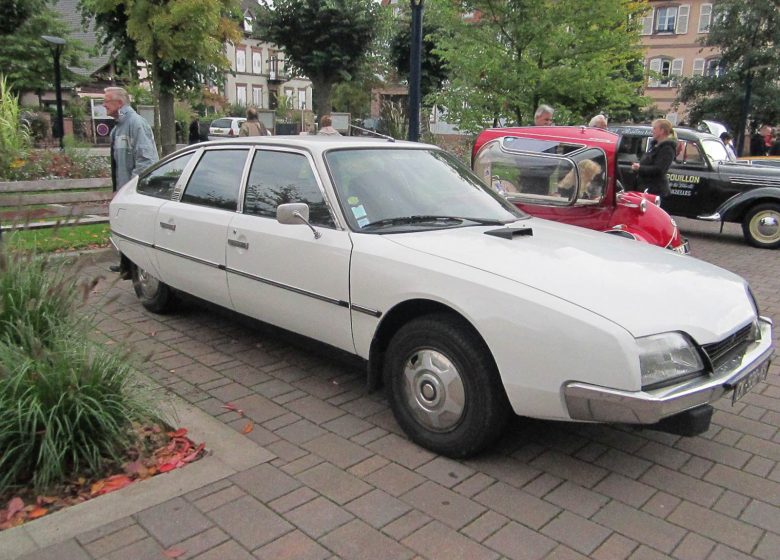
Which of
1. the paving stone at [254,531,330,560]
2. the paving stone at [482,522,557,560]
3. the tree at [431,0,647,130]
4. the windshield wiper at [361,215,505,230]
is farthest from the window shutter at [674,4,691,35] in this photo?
the paving stone at [254,531,330,560]

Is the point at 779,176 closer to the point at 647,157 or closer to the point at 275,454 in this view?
the point at 647,157

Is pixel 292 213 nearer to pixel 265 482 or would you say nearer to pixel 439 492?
pixel 265 482

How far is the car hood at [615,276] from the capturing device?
3.18 meters

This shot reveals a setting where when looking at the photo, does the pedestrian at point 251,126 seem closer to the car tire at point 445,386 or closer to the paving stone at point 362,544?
the car tire at point 445,386

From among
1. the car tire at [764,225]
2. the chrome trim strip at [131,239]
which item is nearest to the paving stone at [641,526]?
the chrome trim strip at [131,239]

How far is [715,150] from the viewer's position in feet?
39.8

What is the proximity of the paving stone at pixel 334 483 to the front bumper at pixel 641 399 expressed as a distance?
1127mm

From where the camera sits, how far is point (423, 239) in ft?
12.7

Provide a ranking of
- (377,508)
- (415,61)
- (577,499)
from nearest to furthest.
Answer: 1. (377,508)
2. (577,499)
3. (415,61)

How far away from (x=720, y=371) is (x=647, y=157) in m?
6.55

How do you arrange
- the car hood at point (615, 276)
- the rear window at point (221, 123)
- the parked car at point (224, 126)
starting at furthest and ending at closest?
the rear window at point (221, 123), the parked car at point (224, 126), the car hood at point (615, 276)

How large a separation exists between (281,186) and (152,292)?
225 centimetres

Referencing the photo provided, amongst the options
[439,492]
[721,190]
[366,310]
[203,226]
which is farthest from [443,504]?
[721,190]

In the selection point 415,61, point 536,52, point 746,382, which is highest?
point 536,52
